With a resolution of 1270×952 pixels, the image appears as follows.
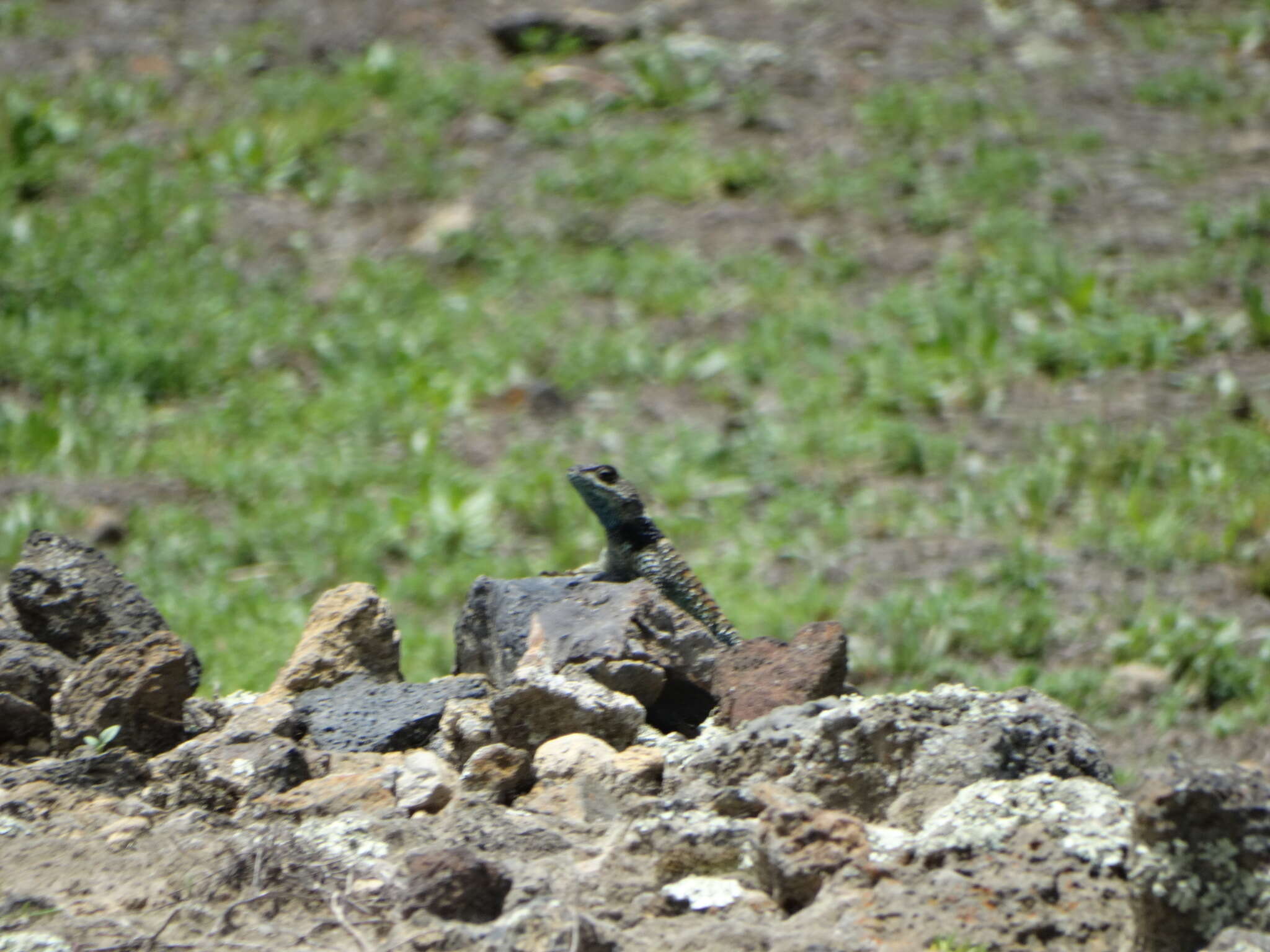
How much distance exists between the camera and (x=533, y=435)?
23.3ft

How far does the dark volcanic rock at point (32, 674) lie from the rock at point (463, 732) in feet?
2.43

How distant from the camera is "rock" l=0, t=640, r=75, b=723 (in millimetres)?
2840

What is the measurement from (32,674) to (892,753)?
1.58 m

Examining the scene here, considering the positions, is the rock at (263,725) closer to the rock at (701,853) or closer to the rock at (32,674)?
the rock at (32,674)

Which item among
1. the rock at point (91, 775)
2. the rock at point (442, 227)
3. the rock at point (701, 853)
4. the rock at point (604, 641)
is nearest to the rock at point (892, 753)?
the rock at point (701, 853)

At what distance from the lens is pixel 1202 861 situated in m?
1.85

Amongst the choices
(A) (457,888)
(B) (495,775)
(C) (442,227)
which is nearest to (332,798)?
(B) (495,775)

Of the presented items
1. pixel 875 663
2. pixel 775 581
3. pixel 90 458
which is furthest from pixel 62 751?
pixel 90 458

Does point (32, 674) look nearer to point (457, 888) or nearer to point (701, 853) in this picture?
point (457, 888)

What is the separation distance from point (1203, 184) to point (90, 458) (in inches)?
246

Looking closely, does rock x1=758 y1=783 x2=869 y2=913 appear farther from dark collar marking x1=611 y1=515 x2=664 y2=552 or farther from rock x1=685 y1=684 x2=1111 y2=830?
dark collar marking x1=611 y1=515 x2=664 y2=552

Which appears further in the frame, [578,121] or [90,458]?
[578,121]

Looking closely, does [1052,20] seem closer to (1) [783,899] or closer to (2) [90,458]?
(2) [90,458]

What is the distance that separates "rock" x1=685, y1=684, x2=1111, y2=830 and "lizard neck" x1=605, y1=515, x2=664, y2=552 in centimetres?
82
